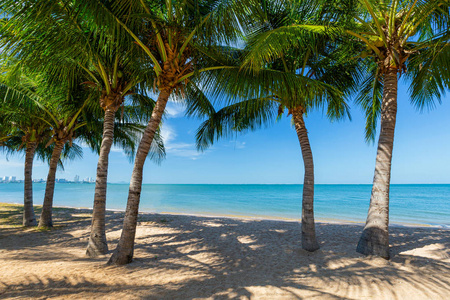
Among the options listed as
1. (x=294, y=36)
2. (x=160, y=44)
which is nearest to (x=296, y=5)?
(x=294, y=36)

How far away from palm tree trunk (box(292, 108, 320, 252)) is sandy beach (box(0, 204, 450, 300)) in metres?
0.28

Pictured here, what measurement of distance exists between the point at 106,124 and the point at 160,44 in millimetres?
2400

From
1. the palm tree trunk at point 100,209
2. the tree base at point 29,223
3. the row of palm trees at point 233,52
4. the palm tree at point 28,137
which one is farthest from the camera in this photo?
the tree base at point 29,223

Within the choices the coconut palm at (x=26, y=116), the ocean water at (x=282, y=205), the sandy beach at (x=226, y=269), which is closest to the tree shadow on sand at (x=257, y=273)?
the sandy beach at (x=226, y=269)

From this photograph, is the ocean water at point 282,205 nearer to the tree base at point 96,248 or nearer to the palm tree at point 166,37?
the tree base at point 96,248

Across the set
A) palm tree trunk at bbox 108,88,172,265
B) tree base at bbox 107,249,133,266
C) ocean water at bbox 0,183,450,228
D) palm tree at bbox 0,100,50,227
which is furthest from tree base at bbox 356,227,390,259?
palm tree at bbox 0,100,50,227

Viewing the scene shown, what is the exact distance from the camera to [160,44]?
4172mm

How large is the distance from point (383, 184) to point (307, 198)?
1.53m

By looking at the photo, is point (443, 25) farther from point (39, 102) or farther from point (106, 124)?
point (39, 102)

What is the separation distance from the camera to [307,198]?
5227 mm

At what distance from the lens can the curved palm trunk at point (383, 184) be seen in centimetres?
445

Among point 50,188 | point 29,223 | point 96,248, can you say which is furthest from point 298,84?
point 29,223

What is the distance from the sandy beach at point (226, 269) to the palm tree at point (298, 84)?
1.26 metres

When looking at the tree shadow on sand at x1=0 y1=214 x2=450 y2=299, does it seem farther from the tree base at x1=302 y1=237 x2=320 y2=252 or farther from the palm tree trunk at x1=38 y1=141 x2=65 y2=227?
the palm tree trunk at x1=38 y1=141 x2=65 y2=227
